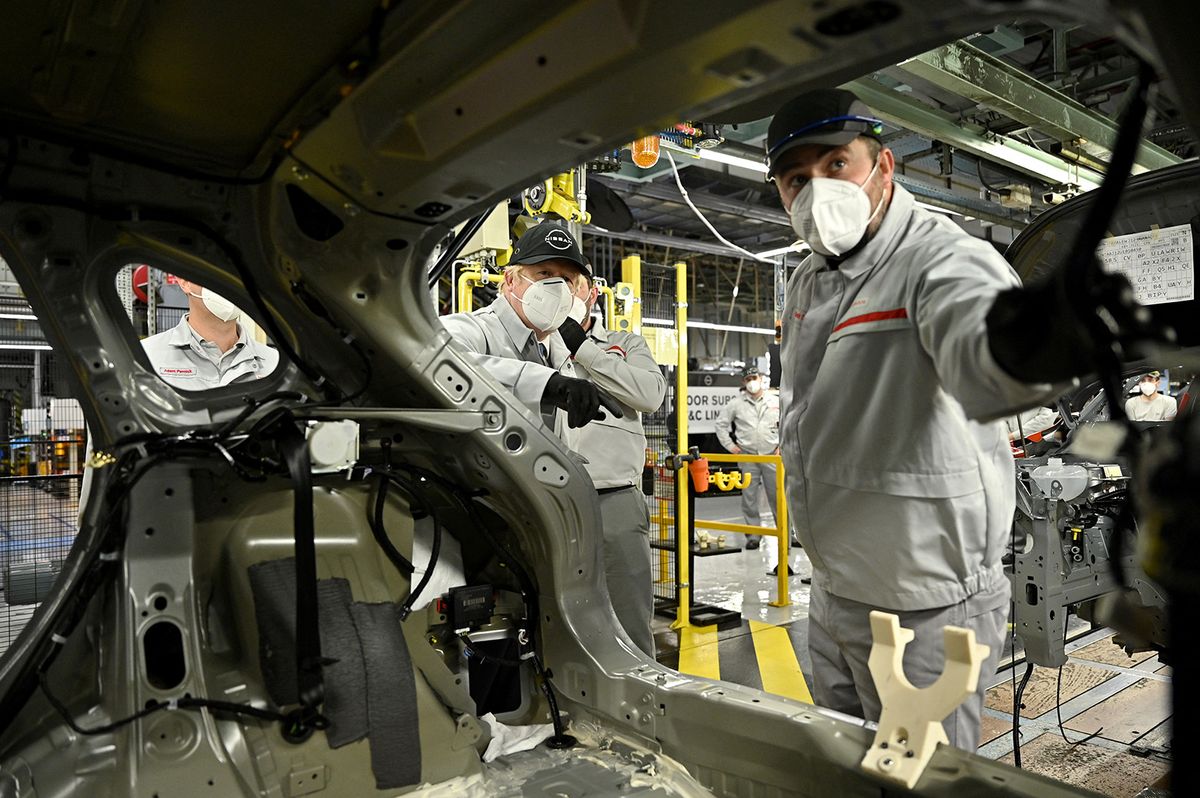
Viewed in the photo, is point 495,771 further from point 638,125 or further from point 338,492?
point 638,125

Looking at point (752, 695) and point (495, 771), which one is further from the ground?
point (752, 695)

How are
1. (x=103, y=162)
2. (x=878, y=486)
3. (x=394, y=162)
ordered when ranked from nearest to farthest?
(x=394, y=162)
(x=103, y=162)
(x=878, y=486)

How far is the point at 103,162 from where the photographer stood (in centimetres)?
158

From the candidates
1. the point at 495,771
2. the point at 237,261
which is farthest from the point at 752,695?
the point at 237,261

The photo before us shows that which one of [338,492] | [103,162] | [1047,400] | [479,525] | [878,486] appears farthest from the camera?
[479,525]

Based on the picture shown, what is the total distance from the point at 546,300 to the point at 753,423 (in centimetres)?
671

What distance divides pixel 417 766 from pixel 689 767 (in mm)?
601

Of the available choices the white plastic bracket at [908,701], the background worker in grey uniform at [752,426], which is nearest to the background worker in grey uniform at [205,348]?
the white plastic bracket at [908,701]

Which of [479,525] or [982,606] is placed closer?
[982,606]

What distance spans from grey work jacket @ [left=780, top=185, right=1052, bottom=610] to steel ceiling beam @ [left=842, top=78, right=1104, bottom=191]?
2867 millimetres

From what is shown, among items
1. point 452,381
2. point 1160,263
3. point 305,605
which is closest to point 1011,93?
point 1160,263

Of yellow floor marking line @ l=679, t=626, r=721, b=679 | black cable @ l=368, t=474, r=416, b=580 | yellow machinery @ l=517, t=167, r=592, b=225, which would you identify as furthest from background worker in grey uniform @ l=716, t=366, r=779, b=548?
black cable @ l=368, t=474, r=416, b=580

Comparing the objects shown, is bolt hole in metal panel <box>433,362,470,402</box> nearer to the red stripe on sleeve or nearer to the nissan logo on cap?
the red stripe on sleeve

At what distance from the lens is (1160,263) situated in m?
2.54
